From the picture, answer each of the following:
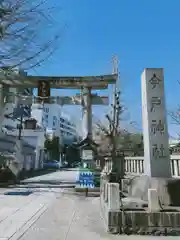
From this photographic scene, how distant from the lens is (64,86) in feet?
61.2

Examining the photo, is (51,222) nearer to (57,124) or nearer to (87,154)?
(87,154)

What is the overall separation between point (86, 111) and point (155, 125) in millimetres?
11844

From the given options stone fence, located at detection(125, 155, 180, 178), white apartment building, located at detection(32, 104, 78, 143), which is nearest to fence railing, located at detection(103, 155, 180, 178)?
stone fence, located at detection(125, 155, 180, 178)

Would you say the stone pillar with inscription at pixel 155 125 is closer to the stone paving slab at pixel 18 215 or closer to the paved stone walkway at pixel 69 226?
the paved stone walkway at pixel 69 226

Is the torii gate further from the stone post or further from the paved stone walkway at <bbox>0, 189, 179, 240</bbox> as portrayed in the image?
the paved stone walkway at <bbox>0, 189, 179, 240</bbox>

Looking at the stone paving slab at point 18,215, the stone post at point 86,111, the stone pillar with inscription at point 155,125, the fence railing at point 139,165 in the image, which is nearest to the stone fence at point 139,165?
the fence railing at point 139,165

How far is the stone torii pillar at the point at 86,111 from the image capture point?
19.1 m

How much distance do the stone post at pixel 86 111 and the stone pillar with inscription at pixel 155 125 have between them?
11.0 m

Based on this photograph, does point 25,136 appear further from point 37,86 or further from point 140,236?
point 140,236

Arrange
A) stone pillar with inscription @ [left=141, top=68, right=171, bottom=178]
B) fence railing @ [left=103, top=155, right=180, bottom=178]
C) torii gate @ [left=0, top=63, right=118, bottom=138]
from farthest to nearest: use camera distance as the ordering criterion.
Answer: torii gate @ [left=0, top=63, right=118, bottom=138] < fence railing @ [left=103, top=155, right=180, bottom=178] < stone pillar with inscription @ [left=141, top=68, right=171, bottom=178]

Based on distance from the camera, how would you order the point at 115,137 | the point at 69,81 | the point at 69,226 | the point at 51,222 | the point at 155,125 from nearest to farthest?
the point at 69,226 < the point at 51,222 < the point at 155,125 < the point at 69,81 < the point at 115,137

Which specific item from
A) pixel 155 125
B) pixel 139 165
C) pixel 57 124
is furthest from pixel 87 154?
pixel 57 124

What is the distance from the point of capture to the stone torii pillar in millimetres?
19109

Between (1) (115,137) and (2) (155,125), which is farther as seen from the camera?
(1) (115,137)
